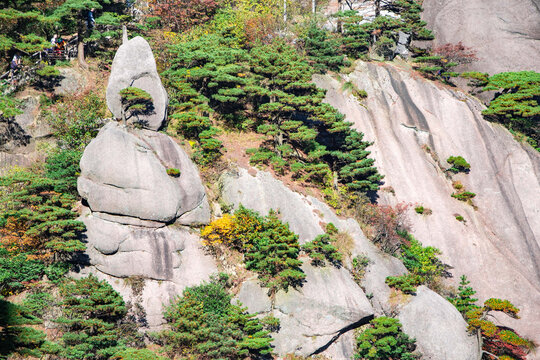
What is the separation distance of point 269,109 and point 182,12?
14583mm

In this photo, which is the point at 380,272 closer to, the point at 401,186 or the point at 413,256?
the point at 413,256

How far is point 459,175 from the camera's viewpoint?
35.0 metres

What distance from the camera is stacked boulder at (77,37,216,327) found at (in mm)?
21859

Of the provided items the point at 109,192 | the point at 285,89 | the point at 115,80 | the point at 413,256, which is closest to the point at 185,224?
the point at 109,192

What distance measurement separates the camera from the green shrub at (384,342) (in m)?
23.0

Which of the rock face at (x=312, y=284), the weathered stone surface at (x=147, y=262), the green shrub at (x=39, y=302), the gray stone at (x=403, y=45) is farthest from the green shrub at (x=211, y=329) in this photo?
the gray stone at (x=403, y=45)

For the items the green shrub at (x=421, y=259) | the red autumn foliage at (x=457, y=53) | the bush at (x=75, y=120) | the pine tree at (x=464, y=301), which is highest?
the red autumn foliage at (x=457, y=53)

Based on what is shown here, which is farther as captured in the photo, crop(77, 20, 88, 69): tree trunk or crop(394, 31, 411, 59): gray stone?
crop(394, 31, 411, 59): gray stone

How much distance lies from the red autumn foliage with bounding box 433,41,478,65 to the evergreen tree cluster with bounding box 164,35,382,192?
16862 mm

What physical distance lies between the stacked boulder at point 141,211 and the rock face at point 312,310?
356 centimetres

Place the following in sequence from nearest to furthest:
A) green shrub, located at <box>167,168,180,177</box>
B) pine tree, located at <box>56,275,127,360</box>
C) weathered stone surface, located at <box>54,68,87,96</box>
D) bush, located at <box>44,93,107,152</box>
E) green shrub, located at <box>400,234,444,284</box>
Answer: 1. pine tree, located at <box>56,275,127,360</box>
2. green shrub, located at <box>167,168,180,177</box>
3. bush, located at <box>44,93,107,152</box>
4. weathered stone surface, located at <box>54,68,87,96</box>
5. green shrub, located at <box>400,234,444,284</box>

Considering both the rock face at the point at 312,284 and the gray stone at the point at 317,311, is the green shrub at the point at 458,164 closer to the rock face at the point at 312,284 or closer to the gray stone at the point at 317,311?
the rock face at the point at 312,284

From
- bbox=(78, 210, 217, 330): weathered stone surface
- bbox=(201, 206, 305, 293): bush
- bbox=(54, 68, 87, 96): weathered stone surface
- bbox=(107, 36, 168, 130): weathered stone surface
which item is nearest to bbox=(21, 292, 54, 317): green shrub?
bbox=(78, 210, 217, 330): weathered stone surface

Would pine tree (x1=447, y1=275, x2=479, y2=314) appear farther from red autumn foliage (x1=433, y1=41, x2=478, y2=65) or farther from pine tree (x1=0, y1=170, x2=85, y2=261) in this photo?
pine tree (x1=0, y1=170, x2=85, y2=261)
